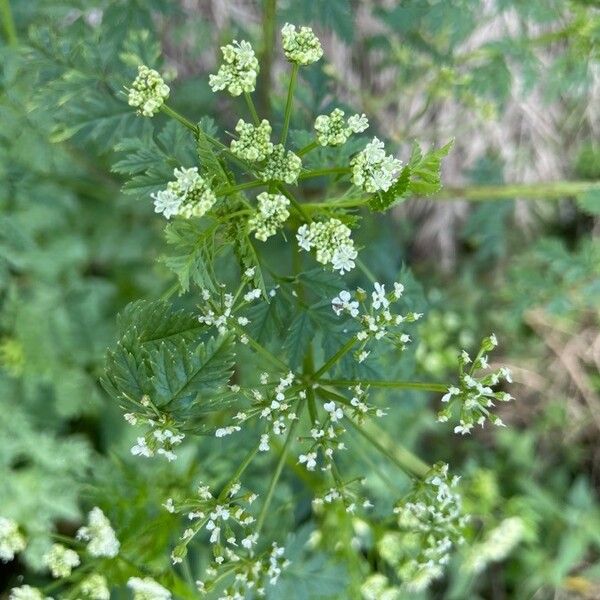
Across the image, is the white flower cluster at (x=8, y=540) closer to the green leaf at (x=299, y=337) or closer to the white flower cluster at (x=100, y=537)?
the white flower cluster at (x=100, y=537)

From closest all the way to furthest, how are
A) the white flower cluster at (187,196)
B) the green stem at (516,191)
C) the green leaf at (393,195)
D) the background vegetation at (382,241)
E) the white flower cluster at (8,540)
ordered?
the white flower cluster at (187,196) → the green leaf at (393,195) → the white flower cluster at (8,540) → the background vegetation at (382,241) → the green stem at (516,191)

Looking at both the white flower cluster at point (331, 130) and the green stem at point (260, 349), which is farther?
the green stem at point (260, 349)

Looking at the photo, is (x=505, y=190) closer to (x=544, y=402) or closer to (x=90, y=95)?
(x=544, y=402)

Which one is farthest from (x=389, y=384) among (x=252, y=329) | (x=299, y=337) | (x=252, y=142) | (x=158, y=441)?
(x=252, y=142)

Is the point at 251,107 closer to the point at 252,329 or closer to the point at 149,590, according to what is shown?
the point at 252,329

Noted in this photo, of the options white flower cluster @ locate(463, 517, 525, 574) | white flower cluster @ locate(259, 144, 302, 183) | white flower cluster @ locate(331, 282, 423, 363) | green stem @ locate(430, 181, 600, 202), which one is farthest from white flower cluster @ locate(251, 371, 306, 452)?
green stem @ locate(430, 181, 600, 202)

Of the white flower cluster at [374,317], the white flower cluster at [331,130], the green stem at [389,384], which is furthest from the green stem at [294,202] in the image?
the green stem at [389,384]

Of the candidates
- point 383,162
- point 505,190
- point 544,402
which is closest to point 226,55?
point 383,162
